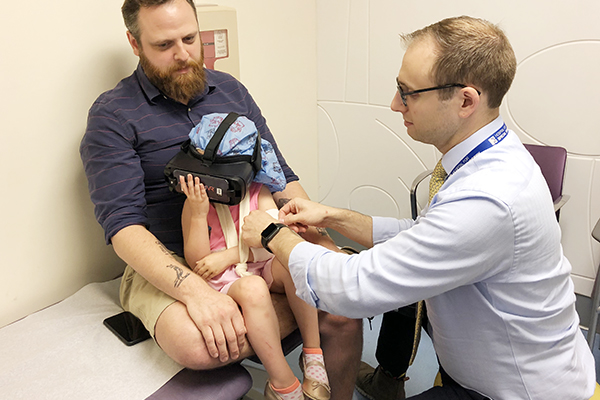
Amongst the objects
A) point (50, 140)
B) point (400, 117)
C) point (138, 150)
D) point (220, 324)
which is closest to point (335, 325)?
point (220, 324)

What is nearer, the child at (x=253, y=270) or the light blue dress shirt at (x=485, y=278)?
the light blue dress shirt at (x=485, y=278)

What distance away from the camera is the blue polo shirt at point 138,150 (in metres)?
1.77

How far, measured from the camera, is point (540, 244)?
1.31 metres

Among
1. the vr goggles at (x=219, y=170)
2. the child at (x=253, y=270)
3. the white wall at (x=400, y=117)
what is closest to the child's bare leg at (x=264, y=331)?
the child at (x=253, y=270)

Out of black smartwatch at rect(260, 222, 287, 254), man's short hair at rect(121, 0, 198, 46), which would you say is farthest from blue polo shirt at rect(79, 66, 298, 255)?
black smartwatch at rect(260, 222, 287, 254)

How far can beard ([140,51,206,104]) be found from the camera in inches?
74.2

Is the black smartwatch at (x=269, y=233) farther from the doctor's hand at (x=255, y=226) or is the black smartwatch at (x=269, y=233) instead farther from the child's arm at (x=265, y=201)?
the child's arm at (x=265, y=201)

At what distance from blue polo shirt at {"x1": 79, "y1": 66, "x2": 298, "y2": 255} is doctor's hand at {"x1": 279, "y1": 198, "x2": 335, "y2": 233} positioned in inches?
18.8

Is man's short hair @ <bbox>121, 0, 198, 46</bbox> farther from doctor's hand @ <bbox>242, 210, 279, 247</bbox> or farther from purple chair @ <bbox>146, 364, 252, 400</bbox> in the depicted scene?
purple chair @ <bbox>146, 364, 252, 400</bbox>

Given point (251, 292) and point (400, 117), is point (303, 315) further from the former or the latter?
point (400, 117)

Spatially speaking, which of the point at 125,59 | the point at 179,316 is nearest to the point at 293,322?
the point at 179,316

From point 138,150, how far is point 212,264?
1.84ft

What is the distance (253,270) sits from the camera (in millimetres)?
1826

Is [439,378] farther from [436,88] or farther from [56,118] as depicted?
[56,118]
